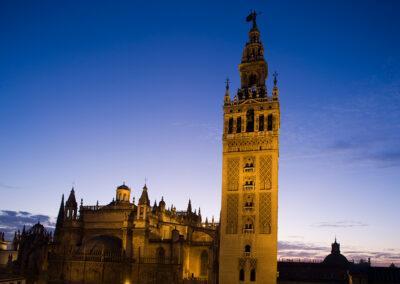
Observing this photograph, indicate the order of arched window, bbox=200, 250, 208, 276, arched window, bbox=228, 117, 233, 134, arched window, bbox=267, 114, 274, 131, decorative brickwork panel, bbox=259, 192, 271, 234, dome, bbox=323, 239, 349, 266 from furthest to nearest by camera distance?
dome, bbox=323, 239, 349, 266 → arched window, bbox=200, 250, 208, 276 → arched window, bbox=228, 117, 233, 134 → arched window, bbox=267, 114, 274, 131 → decorative brickwork panel, bbox=259, 192, 271, 234

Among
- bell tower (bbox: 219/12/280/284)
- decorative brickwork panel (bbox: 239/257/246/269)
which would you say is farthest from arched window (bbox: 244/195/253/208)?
decorative brickwork panel (bbox: 239/257/246/269)

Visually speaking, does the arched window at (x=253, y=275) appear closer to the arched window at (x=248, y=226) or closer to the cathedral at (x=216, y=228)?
the cathedral at (x=216, y=228)

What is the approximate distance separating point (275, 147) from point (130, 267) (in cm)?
2615

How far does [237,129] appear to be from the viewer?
52031 mm

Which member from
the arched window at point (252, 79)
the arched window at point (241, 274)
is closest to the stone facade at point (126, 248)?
the arched window at point (241, 274)

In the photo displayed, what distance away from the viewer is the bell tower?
150 ft

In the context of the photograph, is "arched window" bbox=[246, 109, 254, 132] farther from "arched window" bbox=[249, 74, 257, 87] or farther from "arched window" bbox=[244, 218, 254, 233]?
"arched window" bbox=[244, 218, 254, 233]

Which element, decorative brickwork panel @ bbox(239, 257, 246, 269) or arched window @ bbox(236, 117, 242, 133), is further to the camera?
arched window @ bbox(236, 117, 242, 133)

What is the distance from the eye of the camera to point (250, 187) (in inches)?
1900

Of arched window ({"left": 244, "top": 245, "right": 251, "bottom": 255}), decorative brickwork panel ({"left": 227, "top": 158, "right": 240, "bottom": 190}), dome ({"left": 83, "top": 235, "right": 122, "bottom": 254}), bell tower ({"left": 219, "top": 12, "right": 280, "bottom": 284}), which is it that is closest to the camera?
bell tower ({"left": 219, "top": 12, "right": 280, "bottom": 284})

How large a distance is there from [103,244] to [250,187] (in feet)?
79.1

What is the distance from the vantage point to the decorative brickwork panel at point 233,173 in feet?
161

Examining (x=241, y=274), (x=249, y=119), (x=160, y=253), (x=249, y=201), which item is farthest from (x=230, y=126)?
(x=160, y=253)

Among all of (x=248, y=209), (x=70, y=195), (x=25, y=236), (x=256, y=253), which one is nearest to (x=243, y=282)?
(x=256, y=253)
